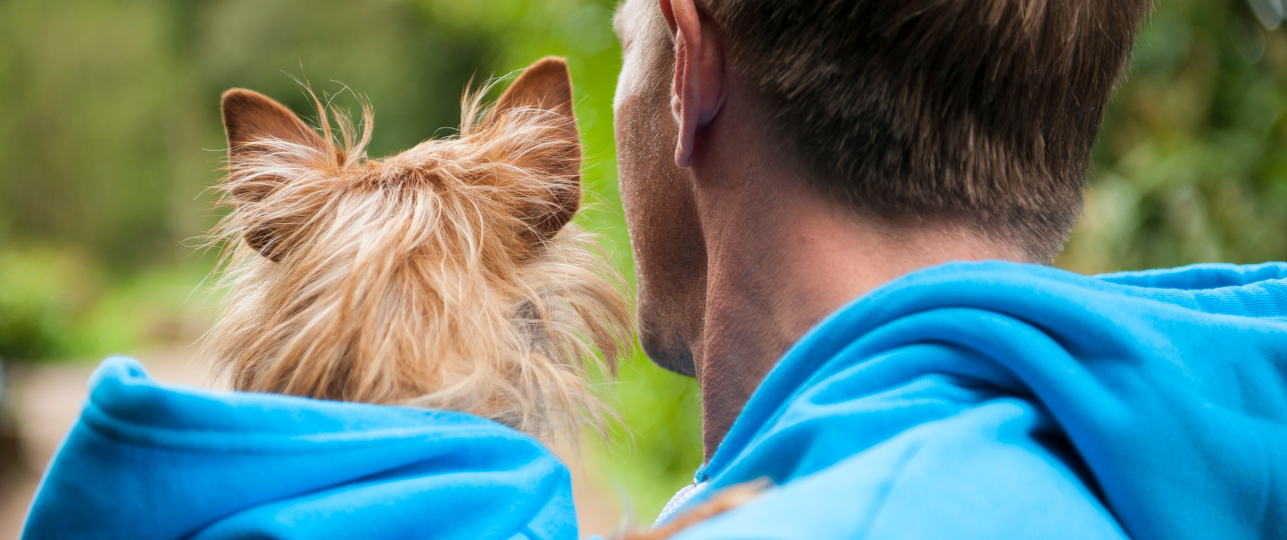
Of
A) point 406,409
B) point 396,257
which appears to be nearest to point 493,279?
point 396,257

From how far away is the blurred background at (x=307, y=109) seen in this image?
14.1ft

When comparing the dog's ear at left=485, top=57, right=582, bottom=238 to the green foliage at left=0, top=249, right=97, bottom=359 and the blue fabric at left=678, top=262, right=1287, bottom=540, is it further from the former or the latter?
the green foliage at left=0, top=249, right=97, bottom=359

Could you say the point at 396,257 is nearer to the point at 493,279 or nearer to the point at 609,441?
the point at 493,279

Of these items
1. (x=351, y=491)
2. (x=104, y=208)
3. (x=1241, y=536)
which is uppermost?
(x=351, y=491)

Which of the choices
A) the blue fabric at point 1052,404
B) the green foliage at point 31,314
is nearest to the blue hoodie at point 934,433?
the blue fabric at point 1052,404

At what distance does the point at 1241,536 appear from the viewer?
1.04 metres

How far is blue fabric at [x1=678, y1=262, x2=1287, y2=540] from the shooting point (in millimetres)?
956

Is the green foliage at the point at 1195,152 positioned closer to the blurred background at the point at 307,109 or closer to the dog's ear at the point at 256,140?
the blurred background at the point at 307,109

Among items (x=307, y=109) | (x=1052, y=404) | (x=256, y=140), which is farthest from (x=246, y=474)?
(x=307, y=109)

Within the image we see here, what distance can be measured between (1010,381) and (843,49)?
0.50 meters

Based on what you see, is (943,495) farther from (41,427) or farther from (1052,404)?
(41,427)

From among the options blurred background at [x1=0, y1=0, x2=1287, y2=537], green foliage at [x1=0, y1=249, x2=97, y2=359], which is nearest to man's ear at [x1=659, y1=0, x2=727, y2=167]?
blurred background at [x1=0, y1=0, x2=1287, y2=537]

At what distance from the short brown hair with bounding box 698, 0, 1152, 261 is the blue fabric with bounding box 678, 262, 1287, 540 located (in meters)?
0.20

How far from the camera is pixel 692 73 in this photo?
132cm
